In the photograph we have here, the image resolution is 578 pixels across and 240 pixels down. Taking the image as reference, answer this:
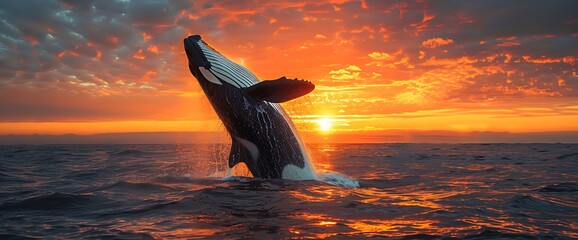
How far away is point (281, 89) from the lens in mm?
9500

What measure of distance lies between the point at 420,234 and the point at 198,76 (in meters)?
6.44

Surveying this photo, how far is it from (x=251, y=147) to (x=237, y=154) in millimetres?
636

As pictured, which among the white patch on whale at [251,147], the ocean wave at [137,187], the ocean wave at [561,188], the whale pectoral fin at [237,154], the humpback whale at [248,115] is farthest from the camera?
the ocean wave at [561,188]

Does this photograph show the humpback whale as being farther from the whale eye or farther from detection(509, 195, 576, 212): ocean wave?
detection(509, 195, 576, 212): ocean wave

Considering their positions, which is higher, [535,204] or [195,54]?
[195,54]

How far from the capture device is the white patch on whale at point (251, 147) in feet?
34.4

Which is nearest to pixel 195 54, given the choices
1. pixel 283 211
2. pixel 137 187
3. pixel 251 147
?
pixel 251 147

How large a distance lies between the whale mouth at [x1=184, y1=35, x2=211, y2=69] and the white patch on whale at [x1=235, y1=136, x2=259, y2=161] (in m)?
1.92

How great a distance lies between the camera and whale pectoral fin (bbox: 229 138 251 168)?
35.4 ft

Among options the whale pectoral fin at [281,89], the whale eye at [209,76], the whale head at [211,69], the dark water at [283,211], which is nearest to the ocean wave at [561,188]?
the dark water at [283,211]

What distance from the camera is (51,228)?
6.89 metres

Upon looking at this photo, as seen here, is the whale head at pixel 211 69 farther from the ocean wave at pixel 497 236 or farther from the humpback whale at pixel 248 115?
the ocean wave at pixel 497 236

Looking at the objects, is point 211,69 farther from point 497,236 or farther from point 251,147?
point 497,236

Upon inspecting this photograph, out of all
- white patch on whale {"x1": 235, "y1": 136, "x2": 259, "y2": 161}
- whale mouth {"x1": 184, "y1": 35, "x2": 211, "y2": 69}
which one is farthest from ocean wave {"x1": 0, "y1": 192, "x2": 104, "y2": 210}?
whale mouth {"x1": 184, "y1": 35, "x2": 211, "y2": 69}
